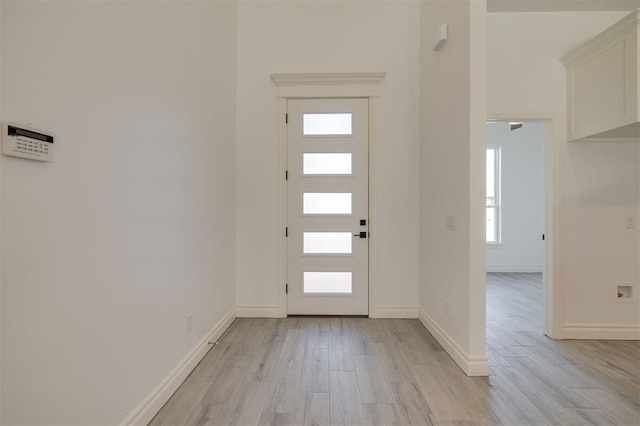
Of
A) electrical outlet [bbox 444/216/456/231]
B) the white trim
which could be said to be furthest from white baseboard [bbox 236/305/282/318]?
electrical outlet [bbox 444/216/456/231]

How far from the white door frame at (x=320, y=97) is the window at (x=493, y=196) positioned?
399 centimetres

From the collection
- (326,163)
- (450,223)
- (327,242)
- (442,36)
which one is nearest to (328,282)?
(327,242)

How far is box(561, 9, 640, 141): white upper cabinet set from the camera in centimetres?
235

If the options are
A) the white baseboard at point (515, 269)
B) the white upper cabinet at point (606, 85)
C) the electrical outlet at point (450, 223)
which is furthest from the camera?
the white baseboard at point (515, 269)

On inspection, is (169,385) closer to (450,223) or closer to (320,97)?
(450,223)

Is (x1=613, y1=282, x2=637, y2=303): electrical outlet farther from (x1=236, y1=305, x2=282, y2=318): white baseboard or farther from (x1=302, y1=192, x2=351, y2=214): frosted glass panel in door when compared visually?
(x1=236, y1=305, x2=282, y2=318): white baseboard

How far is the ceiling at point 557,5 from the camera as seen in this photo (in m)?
2.88

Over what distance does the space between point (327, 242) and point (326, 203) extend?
0.45 metres

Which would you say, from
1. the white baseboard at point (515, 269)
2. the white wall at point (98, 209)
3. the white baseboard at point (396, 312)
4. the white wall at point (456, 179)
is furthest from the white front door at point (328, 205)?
the white baseboard at point (515, 269)

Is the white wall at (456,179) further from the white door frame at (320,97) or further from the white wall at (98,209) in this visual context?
the white wall at (98,209)

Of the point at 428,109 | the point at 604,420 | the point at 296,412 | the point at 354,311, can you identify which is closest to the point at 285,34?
the point at 428,109

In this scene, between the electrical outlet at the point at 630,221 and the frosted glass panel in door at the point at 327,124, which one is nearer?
the electrical outlet at the point at 630,221

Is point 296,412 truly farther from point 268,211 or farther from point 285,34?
point 285,34

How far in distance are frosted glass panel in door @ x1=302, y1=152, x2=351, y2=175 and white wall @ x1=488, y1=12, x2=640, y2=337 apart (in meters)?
1.57
